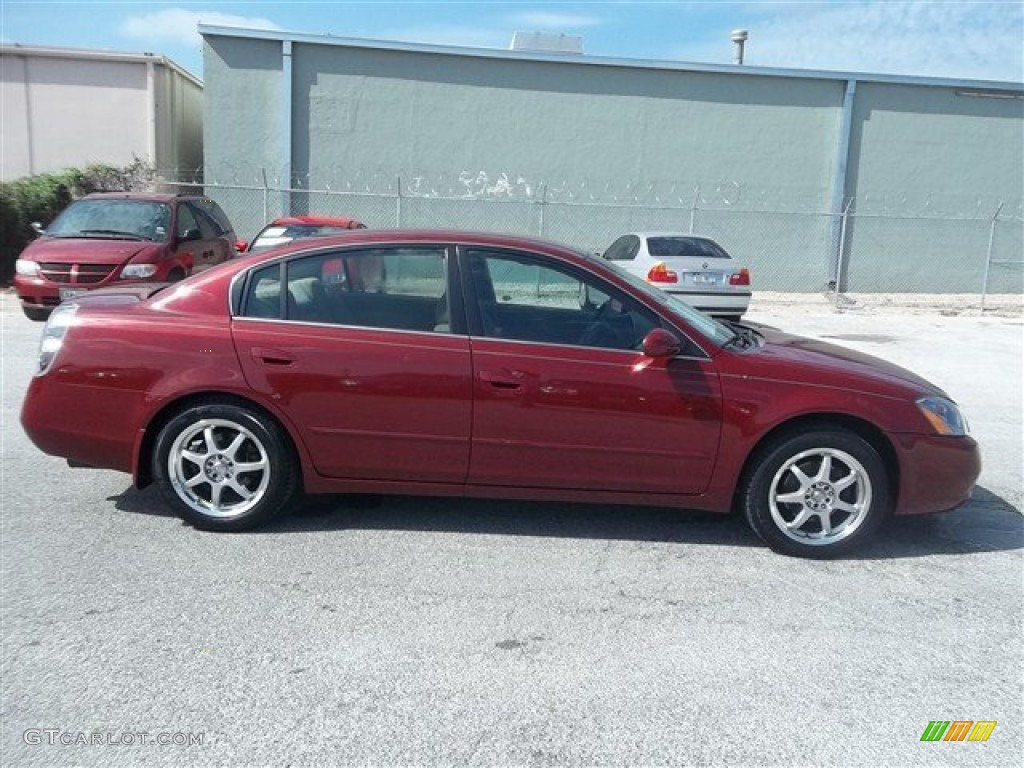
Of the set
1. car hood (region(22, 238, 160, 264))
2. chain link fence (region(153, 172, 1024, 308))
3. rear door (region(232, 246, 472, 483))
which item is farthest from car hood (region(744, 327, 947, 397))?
chain link fence (region(153, 172, 1024, 308))

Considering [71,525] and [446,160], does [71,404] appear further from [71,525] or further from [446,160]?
[446,160]

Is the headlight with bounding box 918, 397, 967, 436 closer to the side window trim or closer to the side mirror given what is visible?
the side window trim

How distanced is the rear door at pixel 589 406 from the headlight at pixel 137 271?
7.49 meters

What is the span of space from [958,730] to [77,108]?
75.3 feet

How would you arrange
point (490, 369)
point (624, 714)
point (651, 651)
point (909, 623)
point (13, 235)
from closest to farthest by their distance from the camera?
1. point (624, 714)
2. point (651, 651)
3. point (909, 623)
4. point (490, 369)
5. point (13, 235)

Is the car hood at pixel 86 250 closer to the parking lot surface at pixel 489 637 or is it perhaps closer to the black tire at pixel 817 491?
the parking lot surface at pixel 489 637

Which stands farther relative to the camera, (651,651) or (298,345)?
(298,345)

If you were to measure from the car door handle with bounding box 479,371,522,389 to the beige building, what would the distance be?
19.1 m

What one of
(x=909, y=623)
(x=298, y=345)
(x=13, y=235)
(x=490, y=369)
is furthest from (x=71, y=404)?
(x=13, y=235)

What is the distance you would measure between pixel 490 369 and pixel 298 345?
0.99 meters

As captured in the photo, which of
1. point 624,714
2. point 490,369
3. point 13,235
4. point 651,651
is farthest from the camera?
point 13,235

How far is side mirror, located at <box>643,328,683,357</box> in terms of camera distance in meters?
4.44

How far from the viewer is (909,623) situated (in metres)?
3.93

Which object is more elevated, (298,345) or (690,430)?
(298,345)
